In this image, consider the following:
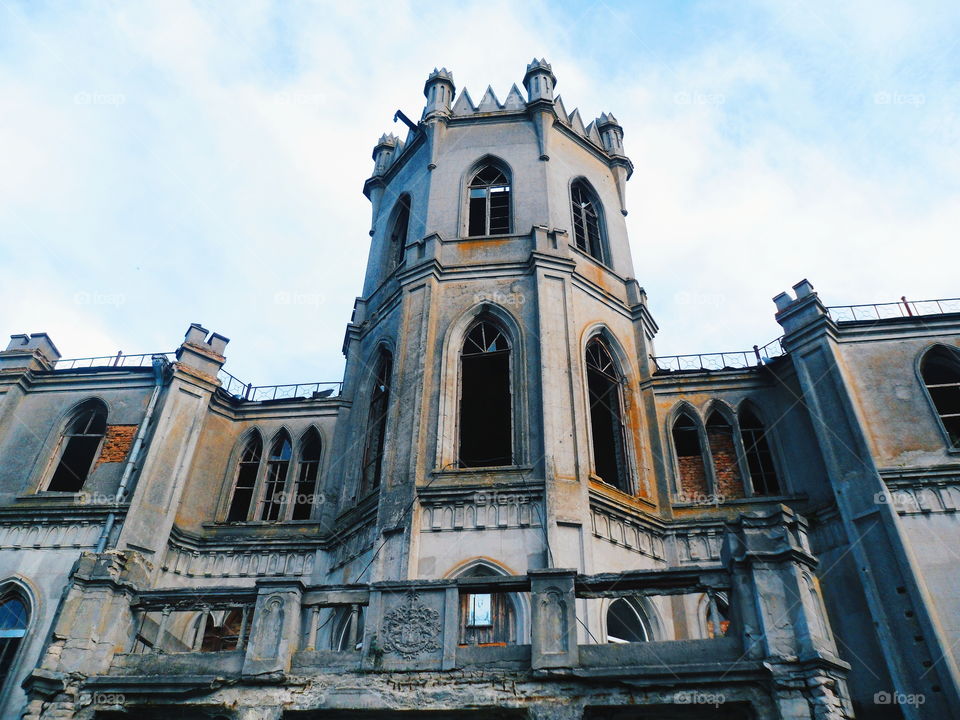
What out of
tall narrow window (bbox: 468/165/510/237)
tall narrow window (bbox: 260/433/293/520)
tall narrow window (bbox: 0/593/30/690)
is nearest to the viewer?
tall narrow window (bbox: 0/593/30/690)

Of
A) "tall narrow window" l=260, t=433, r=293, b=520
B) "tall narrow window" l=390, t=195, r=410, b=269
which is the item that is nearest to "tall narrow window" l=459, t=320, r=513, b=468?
"tall narrow window" l=260, t=433, r=293, b=520

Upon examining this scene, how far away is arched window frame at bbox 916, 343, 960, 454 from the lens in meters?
15.8

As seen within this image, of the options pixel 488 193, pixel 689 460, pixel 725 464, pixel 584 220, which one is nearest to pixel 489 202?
pixel 488 193

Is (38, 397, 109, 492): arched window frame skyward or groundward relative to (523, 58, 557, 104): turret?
groundward

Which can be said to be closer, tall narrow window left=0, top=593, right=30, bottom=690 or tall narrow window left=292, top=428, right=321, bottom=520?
tall narrow window left=0, top=593, right=30, bottom=690

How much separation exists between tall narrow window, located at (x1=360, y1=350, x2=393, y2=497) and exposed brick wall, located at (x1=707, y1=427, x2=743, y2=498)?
7639mm

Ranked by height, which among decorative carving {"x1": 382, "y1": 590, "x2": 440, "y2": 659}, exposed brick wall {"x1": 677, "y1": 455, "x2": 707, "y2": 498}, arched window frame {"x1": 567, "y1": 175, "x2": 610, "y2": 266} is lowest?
decorative carving {"x1": 382, "y1": 590, "x2": 440, "y2": 659}

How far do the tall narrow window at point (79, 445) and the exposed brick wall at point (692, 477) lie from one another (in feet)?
45.4

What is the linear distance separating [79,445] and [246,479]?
13.9 feet

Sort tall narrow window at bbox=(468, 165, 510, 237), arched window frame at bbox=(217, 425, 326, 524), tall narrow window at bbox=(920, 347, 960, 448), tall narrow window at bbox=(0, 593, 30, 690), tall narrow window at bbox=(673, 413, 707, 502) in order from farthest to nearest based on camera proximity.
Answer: tall narrow window at bbox=(468, 165, 510, 237)
arched window frame at bbox=(217, 425, 326, 524)
tall narrow window at bbox=(673, 413, 707, 502)
tall narrow window at bbox=(920, 347, 960, 448)
tall narrow window at bbox=(0, 593, 30, 690)

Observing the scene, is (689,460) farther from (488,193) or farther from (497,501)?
(488,193)

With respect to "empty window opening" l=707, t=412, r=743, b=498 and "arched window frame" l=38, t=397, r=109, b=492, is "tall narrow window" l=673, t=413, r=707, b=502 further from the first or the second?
"arched window frame" l=38, t=397, r=109, b=492

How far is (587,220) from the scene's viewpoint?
21.6 m

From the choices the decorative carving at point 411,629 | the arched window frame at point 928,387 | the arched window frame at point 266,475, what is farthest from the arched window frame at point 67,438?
the arched window frame at point 928,387
